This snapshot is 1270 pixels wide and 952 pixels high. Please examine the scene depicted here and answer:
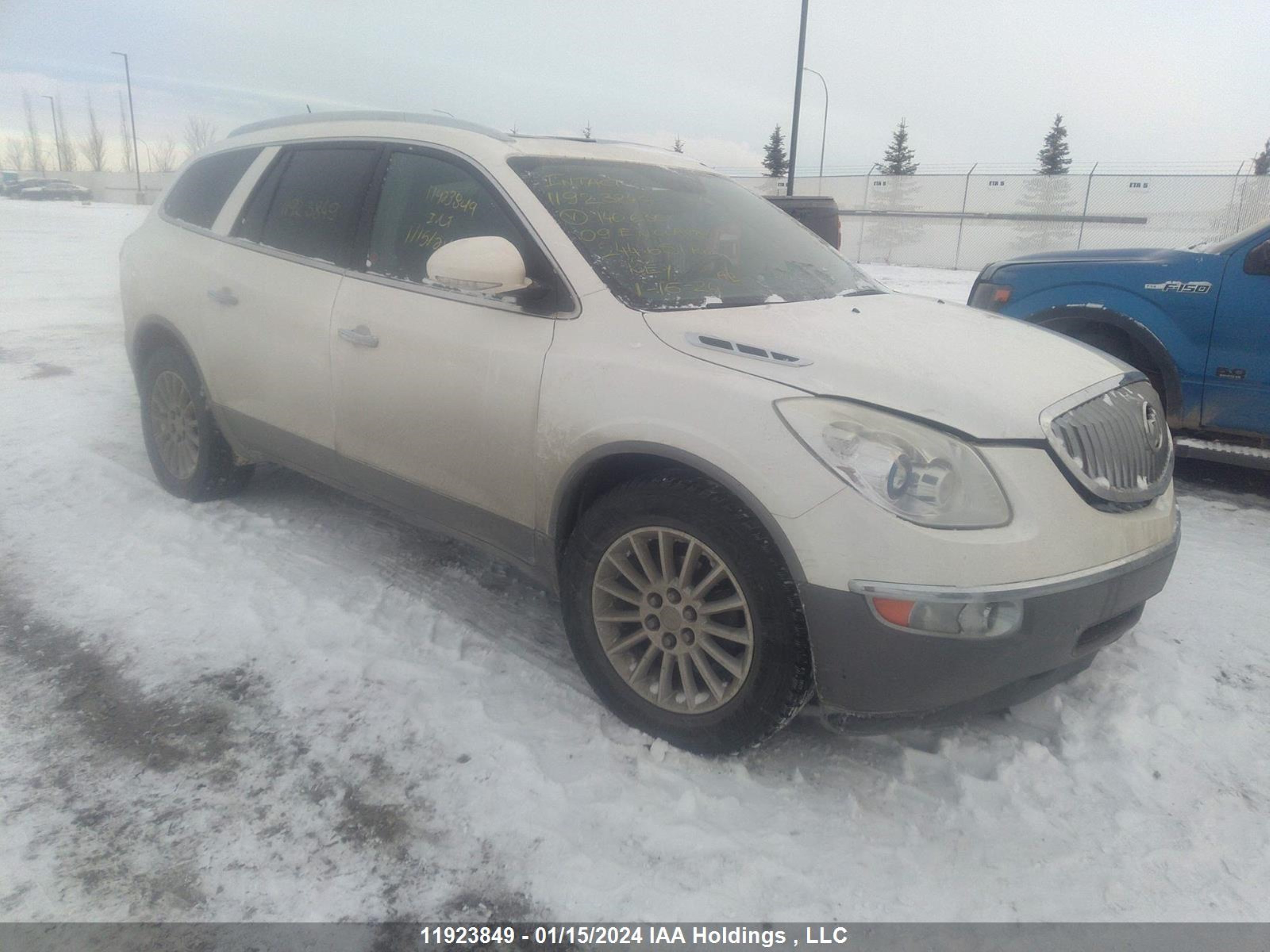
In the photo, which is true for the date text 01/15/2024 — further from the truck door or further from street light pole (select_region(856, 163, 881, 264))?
street light pole (select_region(856, 163, 881, 264))

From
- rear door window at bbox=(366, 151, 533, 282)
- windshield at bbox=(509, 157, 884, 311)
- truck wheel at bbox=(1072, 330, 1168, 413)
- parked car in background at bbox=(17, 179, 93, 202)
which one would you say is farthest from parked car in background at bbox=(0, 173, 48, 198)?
truck wheel at bbox=(1072, 330, 1168, 413)

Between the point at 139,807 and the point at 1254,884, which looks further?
the point at 139,807

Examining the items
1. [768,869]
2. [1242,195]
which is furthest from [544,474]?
[1242,195]

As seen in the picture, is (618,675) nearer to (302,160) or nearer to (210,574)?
(210,574)

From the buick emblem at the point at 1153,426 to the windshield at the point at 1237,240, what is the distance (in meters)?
2.72

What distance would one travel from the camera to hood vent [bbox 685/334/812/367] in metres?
2.41

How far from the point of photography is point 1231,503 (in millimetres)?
4914

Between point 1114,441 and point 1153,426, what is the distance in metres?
0.37

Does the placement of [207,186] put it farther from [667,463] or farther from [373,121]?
[667,463]

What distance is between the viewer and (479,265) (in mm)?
2674

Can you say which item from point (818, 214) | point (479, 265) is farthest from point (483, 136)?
point (818, 214)

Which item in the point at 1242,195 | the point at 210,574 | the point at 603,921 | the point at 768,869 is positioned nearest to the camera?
the point at 603,921

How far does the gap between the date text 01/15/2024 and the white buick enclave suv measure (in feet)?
1.78

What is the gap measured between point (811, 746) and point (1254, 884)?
3.84ft
